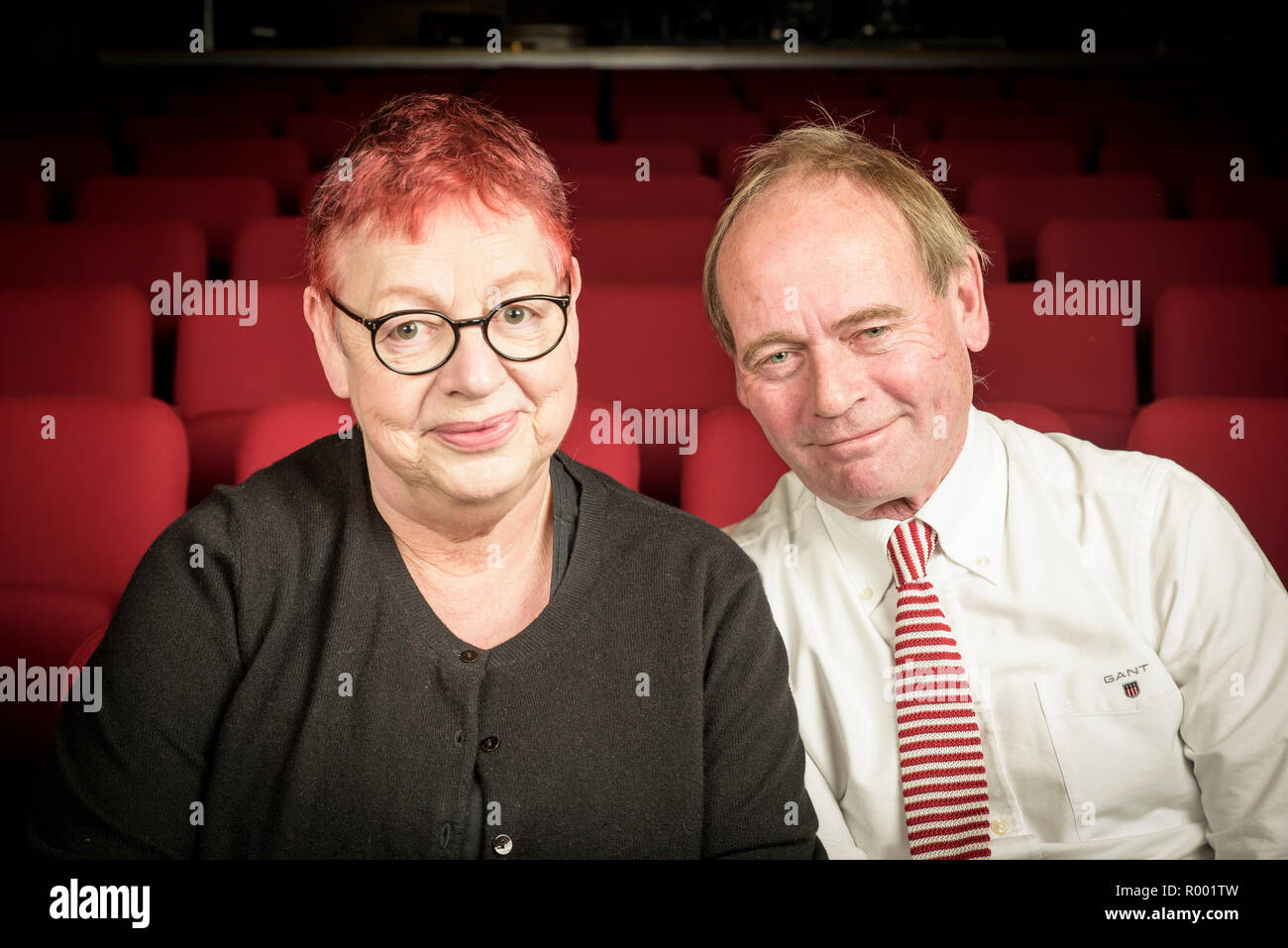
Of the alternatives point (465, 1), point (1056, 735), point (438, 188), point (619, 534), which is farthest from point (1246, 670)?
point (465, 1)

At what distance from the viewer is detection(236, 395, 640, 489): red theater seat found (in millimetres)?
789

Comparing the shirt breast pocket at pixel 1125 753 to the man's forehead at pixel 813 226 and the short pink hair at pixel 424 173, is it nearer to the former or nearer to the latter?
the man's forehead at pixel 813 226

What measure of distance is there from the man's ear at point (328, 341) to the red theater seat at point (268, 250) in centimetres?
Result: 68

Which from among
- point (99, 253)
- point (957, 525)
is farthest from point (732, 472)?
point (99, 253)

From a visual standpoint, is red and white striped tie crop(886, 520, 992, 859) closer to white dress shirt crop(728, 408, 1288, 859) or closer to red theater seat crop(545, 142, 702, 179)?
white dress shirt crop(728, 408, 1288, 859)

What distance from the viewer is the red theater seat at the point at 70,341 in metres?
1.01

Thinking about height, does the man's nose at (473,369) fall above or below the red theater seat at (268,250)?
below

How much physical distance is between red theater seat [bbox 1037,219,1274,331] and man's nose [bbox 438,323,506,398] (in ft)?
2.67

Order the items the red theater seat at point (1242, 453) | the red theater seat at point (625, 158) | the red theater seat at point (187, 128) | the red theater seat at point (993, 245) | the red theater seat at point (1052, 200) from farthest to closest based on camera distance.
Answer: the red theater seat at point (187, 128) < the red theater seat at point (625, 158) < the red theater seat at point (1052, 200) < the red theater seat at point (993, 245) < the red theater seat at point (1242, 453)

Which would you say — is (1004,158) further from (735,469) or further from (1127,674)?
(1127,674)

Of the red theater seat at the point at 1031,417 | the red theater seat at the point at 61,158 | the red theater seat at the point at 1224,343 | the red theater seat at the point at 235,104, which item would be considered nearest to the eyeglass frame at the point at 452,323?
the red theater seat at the point at 1031,417

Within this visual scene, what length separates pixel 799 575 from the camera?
72 centimetres
